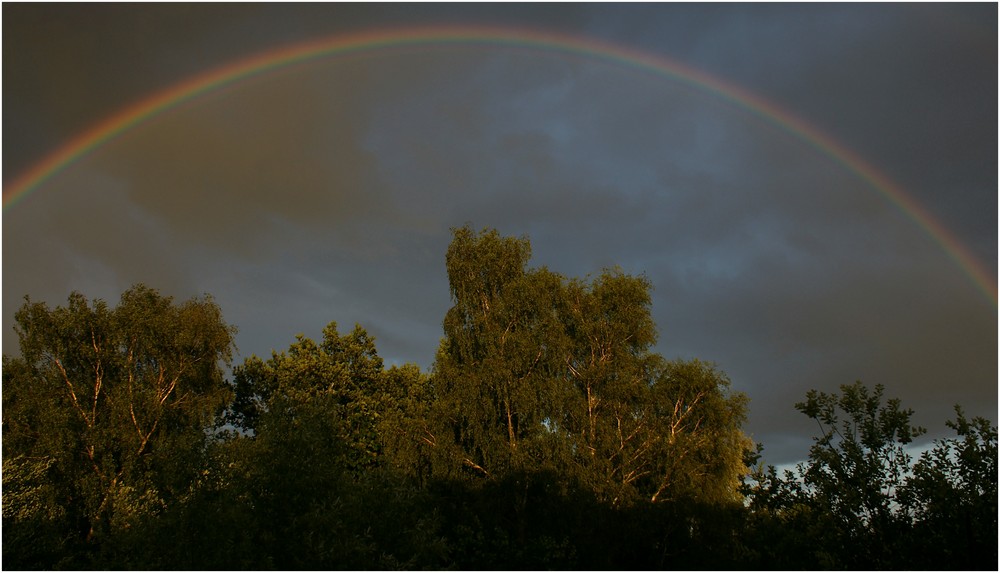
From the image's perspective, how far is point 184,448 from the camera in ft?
71.2

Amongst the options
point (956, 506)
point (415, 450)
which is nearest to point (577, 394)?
point (415, 450)

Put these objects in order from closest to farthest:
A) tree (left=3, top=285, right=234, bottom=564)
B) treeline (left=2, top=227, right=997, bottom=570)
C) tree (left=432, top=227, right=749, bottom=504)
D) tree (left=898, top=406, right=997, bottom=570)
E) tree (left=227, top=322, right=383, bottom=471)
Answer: tree (left=898, top=406, right=997, bottom=570) < treeline (left=2, top=227, right=997, bottom=570) < tree (left=432, top=227, right=749, bottom=504) < tree (left=3, top=285, right=234, bottom=564) < tree (left=227, top=322, right=383, bottom=471)

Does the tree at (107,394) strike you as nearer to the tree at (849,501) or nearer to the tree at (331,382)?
the tree at (331,382)

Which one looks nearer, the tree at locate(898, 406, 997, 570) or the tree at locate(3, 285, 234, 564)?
the tree at locate(898, 406, 997, 570)

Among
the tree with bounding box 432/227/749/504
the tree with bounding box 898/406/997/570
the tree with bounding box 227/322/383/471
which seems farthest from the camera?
the tree with bounding box 227/322/383/471

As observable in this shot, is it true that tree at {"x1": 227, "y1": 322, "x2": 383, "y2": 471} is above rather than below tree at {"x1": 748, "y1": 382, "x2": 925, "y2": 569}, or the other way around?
above

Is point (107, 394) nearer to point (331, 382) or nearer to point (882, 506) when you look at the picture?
point (331, 382)

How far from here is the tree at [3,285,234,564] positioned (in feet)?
111

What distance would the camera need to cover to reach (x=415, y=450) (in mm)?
33938

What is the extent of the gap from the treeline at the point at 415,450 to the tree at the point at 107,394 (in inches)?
4.5

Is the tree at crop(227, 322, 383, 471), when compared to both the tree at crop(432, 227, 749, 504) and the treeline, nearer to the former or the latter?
the treeline

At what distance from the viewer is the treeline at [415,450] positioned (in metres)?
19.8

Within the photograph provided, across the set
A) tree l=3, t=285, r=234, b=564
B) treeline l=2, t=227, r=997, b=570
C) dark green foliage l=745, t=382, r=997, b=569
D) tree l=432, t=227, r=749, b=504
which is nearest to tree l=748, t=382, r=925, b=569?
dark green foliage l=745, t=382, r=997, b=569

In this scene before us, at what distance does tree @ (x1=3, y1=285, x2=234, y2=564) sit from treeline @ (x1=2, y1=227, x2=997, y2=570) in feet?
0.38
